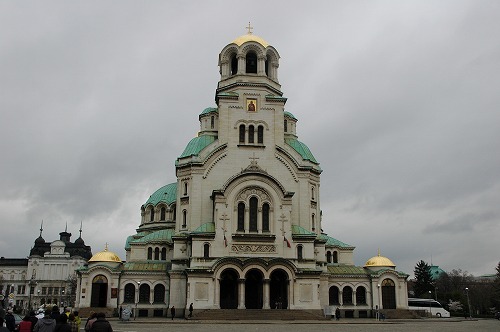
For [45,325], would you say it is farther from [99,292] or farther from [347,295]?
[347,295]

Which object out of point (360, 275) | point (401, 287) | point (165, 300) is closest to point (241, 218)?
point (165, 300)

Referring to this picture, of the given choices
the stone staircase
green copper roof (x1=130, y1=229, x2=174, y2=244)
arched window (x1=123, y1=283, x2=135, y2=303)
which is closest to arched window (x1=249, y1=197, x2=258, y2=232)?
the stone staircase

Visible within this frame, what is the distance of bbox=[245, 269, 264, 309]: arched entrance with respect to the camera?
160 ft

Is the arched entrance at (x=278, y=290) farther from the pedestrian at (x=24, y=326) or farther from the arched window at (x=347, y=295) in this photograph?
the pedestrian at (x=24, y=326)

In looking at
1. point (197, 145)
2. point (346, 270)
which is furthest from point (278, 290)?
point (197, 145)

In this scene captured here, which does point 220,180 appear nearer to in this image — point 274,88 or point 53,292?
point 274,88

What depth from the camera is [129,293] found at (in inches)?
1971

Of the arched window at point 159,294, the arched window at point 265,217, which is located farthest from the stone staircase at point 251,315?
→ the arched window at point 265,217

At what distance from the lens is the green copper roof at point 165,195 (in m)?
63.5

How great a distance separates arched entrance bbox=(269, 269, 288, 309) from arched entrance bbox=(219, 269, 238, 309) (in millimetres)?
3262

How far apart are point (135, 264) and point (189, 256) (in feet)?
22.5

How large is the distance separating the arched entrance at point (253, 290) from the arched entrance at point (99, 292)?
42.5 feet

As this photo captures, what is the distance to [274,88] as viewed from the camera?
55906 millimetres

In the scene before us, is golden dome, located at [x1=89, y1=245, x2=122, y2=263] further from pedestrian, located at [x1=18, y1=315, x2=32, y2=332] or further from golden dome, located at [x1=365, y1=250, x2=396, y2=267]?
pedestrian, located at [x1=18, y1=315, x2=32, y2=332]
